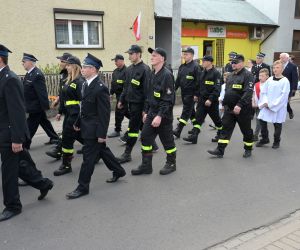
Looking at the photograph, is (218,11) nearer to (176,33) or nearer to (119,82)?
(176,33)

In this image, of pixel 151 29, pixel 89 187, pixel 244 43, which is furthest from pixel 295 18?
pixel 89 187

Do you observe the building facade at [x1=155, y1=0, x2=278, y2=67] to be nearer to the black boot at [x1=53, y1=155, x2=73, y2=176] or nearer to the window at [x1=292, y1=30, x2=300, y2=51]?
the window at [x1=292, y1=30, x2=300, y2=51]

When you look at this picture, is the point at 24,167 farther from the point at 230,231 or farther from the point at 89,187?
the point at 230,231

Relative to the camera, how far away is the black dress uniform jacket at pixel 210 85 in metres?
7.45

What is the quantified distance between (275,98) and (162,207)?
3.92 meters

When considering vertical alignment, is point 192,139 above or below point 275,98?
below

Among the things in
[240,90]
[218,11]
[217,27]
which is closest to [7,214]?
[240,90]

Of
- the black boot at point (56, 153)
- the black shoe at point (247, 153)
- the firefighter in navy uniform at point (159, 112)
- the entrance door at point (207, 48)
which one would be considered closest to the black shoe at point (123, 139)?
the black boot at point (56, 153)

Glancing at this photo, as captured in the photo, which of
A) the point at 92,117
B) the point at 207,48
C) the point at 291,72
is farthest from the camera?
the point at 207,48

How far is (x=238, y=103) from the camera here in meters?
6.19

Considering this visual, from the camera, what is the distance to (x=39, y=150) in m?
7.15

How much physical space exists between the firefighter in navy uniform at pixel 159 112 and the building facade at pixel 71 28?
9.91 metres

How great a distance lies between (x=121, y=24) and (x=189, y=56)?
9.70 meters

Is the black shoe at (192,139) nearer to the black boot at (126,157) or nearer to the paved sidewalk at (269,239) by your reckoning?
the black boot at (126,157)
